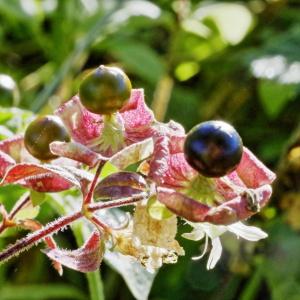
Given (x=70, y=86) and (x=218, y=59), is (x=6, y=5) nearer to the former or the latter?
(x=70, y=86)

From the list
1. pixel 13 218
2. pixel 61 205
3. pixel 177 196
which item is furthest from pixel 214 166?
pixel 61 205

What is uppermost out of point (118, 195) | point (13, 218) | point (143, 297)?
point (118, 195)

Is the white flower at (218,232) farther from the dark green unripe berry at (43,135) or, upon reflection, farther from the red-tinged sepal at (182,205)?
the dark green unripe berry at (43,135)

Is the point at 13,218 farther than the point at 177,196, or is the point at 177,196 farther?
the point at 13,218

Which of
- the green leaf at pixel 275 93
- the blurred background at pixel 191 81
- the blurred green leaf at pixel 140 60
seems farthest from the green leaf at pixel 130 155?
the blurred green leaf at pixel 140 60

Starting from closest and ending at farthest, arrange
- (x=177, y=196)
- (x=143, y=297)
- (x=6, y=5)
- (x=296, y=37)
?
1. (x=177, y=196)
2. (x=143, y=297)
3. (x=296, y=37)
4. (x=6, y=5)

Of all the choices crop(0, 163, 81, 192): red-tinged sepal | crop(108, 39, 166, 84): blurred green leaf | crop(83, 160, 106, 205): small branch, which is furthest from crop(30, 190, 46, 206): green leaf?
crop(108, 39, 166, 84): blurred green leaf
